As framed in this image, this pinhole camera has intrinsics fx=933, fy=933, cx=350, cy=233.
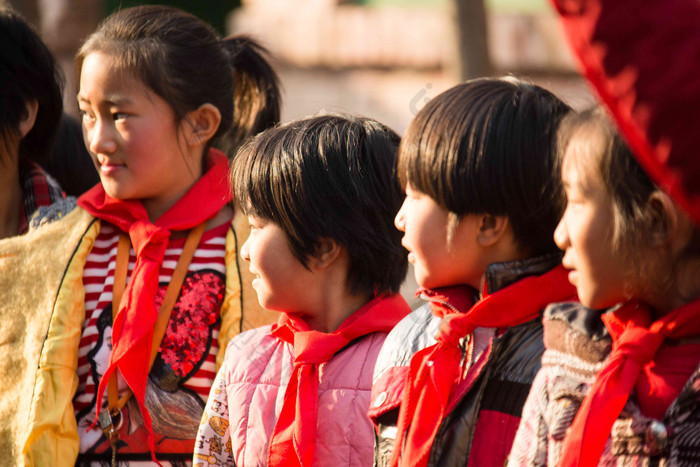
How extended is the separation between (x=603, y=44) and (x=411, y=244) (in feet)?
3.17

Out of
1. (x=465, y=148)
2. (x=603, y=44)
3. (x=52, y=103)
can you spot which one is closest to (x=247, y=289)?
(x=465, y=148)

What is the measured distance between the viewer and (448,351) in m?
1.89

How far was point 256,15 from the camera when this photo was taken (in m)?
8.96

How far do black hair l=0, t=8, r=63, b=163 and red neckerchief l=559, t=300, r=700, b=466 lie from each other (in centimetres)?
232

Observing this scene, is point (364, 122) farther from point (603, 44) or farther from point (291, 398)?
point (603, 44)

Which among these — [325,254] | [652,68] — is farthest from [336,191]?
[652,68]

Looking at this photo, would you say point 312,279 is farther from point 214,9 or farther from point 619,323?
point 214,9

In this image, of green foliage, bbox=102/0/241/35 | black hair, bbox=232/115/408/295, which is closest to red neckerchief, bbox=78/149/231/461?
black hair, bbox=232/115/408/295

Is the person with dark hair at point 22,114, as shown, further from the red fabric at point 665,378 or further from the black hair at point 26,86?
the red fabric at point 665,378

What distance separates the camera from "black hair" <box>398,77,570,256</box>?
74.4 inches

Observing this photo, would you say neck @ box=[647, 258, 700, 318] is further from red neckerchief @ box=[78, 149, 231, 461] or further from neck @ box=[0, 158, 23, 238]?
neck @ box=[0, 158, 23, 238]

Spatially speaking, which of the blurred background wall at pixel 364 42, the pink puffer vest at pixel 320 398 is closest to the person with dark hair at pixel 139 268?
the pink puffer vest at pixel 320 398

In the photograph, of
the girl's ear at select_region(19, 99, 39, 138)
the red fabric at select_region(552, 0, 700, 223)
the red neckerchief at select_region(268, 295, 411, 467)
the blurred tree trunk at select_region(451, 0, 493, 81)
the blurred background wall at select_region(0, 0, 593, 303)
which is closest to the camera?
the red fabric at select_region(552, 0, 700, 223)

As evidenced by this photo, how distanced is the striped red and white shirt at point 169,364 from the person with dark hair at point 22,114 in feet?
2.16
